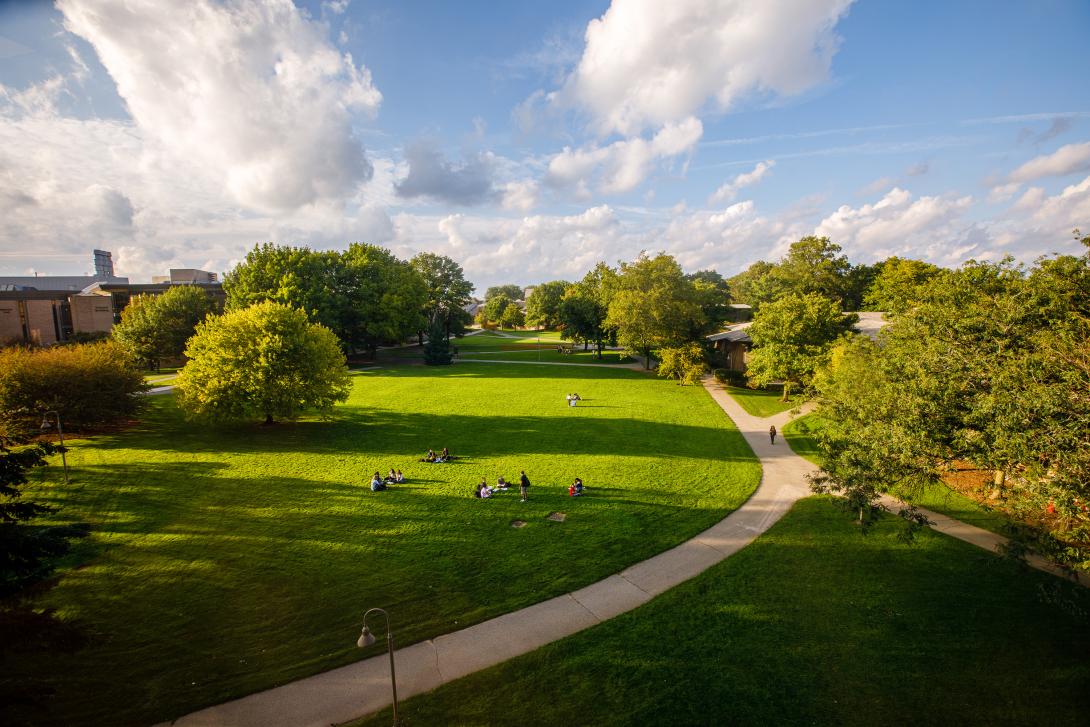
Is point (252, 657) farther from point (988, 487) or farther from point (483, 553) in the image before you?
point (988, 487)

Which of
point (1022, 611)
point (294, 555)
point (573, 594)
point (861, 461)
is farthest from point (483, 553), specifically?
point (1022, 611)

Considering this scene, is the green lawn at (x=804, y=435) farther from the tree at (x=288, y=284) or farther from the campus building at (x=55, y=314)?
the campus building at (x=55, y=314)

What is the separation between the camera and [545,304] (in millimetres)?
100875

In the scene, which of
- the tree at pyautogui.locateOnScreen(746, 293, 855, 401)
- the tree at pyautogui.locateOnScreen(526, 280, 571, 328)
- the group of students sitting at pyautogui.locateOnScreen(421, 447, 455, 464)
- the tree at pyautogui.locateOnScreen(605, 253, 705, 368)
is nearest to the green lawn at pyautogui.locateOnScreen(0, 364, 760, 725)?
the group of students sitting at pyautogui.locateOnScreen(421, 447, 455, 464)

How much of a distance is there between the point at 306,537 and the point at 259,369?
14.7 metres

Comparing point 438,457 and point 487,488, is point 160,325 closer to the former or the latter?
point 438,457

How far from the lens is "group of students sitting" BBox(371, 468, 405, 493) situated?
19.7m

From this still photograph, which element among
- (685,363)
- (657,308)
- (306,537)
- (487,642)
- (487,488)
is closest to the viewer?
(487,642)

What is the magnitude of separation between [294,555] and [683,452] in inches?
753

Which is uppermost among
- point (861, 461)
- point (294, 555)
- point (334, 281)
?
point (334, 281)

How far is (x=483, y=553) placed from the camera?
592 inches

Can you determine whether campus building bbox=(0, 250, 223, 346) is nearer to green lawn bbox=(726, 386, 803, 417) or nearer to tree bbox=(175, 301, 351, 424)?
tree bbox=(175, 301, 351, 424)

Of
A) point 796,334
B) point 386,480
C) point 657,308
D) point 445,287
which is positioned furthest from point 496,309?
point 386,480

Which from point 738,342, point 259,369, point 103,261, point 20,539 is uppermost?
point 103,261
